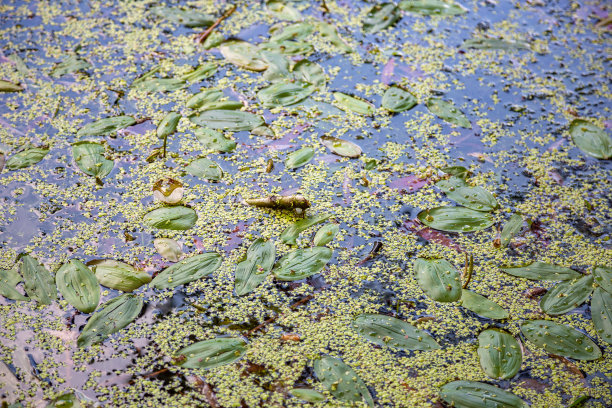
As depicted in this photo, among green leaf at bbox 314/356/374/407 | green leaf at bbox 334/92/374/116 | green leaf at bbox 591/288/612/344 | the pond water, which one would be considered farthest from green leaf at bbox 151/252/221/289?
green leaf at bbox 591/288/612/344

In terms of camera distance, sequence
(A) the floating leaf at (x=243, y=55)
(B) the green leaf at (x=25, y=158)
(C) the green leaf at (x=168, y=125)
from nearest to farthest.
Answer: (B) the green leaf at (x=25, y=158) → (C) the green leaf at (x=168, y=125) → (A) the floating leaf at (x=243, y=55)

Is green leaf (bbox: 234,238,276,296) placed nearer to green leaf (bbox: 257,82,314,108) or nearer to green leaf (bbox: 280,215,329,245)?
green leaf (bbox: 280,215,329,245)

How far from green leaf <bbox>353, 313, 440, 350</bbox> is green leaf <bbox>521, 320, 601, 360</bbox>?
0.24 meters

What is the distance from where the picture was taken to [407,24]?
2.17m

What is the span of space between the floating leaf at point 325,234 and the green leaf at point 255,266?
12 cm

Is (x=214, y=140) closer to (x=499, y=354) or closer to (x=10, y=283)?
(x=10, y=283)

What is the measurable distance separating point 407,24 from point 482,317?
1346 mm

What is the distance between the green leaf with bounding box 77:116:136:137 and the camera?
1665 millimetres

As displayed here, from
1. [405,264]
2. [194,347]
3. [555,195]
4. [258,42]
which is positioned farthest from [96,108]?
[555,195]

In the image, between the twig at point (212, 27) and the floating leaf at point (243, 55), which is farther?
the twig at point (212, 27)

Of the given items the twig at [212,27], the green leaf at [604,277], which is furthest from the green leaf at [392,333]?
the twig at [212,27]

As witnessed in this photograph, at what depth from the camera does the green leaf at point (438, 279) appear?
1.32m

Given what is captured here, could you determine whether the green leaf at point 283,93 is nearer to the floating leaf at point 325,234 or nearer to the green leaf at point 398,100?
the green leaf at point 398,100

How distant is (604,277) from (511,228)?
0.26 m
